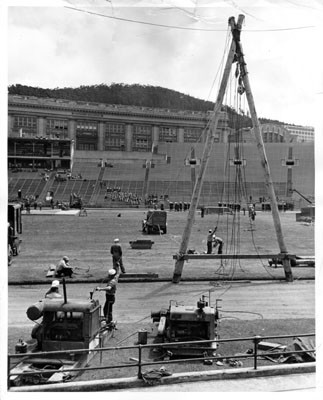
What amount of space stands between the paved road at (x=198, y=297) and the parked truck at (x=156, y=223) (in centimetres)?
1540

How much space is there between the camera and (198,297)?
47.0ft

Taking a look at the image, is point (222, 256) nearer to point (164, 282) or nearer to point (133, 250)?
point (164, 282)

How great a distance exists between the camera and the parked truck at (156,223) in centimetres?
3169

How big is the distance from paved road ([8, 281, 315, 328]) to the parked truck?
1540cm

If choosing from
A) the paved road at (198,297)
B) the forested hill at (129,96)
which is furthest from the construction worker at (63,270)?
the forested hill at (129,96)

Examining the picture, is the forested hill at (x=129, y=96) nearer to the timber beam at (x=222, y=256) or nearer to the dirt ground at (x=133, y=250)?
the dirt ground at (x=133, y=250)

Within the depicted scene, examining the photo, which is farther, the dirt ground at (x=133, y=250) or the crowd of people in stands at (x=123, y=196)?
the crowd of people in stands at (x=123, y=196)

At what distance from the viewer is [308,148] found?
76750mm

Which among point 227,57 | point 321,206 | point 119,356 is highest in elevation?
point 227,57

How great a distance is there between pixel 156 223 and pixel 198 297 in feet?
58.0

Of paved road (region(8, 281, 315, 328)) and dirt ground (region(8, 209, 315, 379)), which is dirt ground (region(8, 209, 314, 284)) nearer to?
dirt ground (region(8, 209, 315, 379))

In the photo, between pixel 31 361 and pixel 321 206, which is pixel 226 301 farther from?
pixel 321 206

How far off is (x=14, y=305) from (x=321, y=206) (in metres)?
9.18

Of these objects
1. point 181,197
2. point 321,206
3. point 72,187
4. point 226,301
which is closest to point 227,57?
point 226,301
